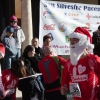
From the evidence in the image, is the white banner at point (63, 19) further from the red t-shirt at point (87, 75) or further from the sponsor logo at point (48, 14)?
the red t-shirt at point (87, 75)

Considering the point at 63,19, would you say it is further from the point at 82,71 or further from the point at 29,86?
the point at 82,71

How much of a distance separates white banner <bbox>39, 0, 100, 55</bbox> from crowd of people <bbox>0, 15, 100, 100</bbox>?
1170 mm

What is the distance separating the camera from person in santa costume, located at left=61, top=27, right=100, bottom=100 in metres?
4.42

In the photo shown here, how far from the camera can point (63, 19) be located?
34.4 feet

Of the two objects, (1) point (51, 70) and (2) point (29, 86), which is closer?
(1) point (51, 70)

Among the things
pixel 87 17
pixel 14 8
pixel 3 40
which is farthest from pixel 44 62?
pixel 14 8

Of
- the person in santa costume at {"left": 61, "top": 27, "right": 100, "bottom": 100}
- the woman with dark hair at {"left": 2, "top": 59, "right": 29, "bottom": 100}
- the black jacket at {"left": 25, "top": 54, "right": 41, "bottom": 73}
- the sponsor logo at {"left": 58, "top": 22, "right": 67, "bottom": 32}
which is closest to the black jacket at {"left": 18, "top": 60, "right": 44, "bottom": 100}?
the black jacket at {"left": 25, "top": 54, "right": 41, "bottom": 73}

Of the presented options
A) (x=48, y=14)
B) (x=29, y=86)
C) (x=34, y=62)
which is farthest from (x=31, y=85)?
(x=48, y=14)

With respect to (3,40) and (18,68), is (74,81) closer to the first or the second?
(18,68)

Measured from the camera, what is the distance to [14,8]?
39.3 feet

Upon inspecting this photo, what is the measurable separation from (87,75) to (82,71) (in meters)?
0.08

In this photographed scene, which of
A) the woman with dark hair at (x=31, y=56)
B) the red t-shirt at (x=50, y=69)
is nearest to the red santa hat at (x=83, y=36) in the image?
the red t-shirt at (x=50, y=69)

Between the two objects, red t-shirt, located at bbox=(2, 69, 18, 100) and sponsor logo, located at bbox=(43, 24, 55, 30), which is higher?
sponsor logo, located at bbox=(43, 24, 55, 30)

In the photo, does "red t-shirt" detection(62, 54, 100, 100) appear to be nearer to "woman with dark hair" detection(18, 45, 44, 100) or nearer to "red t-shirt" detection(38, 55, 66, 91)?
"red t-shirt" detection(38, 55, 66, 91)
